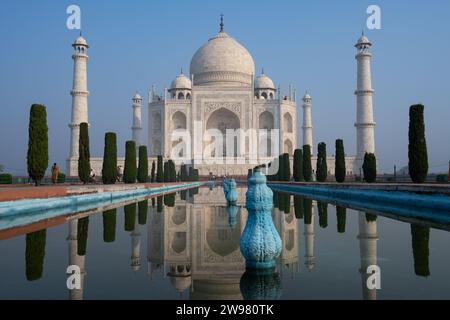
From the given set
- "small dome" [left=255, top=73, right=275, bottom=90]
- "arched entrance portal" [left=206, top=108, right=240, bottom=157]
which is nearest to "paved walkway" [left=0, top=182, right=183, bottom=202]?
"arched entrance portal" [left=206, top=108, right=240, bottom=157]

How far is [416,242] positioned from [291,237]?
0.90 metres

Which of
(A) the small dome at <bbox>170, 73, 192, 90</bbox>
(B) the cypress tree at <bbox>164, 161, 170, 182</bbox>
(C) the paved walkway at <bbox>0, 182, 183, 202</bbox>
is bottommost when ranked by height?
(C) the paved walkway at <bbox>0, 182, 183, 202</bbox>

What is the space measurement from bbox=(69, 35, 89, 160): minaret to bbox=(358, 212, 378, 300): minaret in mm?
23931

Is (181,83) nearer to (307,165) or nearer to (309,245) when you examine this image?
(307,165)

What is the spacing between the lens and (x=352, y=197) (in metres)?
7.97

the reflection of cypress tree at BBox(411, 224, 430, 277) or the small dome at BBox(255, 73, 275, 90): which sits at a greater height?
the small dome at BBox(255, 73, 275, 90)

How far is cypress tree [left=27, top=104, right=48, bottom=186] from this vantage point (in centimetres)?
980

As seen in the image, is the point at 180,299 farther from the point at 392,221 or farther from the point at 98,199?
the point at 98,199

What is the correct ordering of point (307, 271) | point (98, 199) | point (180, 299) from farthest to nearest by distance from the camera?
point (98, 199)
point (307, 271)
point (180, 299)

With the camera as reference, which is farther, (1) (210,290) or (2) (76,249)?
(2) (76,249)

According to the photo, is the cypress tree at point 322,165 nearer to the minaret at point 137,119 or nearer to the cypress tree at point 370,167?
the cypress tree at point 370,167

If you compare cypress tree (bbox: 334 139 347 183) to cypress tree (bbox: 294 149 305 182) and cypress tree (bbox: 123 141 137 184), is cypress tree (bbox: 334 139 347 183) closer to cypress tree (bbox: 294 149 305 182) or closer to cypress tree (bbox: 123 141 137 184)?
cypress tree (bbox: 294 149 305 182)

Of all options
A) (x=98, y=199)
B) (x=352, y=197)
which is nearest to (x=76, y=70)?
(x=98, y=199)

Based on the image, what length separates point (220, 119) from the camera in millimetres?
33844
